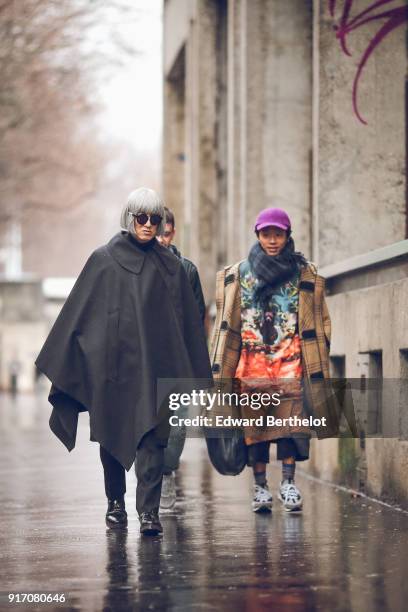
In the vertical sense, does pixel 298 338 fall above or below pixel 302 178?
below

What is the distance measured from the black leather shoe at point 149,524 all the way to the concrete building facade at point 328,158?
1.73 metres

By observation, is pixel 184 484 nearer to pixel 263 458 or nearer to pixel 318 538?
pixel 263 458

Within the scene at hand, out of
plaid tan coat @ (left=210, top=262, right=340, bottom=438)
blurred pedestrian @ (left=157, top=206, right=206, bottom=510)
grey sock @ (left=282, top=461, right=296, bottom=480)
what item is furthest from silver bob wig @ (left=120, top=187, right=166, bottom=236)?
grey sock @ (left=282, top=461, right=296, bottom=480)

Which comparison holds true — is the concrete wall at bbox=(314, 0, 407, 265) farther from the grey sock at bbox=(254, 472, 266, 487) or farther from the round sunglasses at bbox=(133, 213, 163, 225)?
the round sunglasses at bbox=(133, 213, 163, 225)

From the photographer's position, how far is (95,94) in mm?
39594

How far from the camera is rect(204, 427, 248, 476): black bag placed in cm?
962

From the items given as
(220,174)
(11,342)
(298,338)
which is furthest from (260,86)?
(11,342)

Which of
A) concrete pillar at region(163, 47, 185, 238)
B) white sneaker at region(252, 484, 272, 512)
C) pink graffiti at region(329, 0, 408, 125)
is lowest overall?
white sneaker at region(252, 484, 272, 512)

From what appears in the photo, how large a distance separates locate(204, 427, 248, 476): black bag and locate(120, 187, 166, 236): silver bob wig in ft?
5.05

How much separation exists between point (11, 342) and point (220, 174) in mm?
24130

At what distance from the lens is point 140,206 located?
8711mm

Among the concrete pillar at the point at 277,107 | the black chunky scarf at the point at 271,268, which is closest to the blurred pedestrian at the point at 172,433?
the black chunky scarf at the point at 271,268

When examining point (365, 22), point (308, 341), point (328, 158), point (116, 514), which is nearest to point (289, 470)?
point (308, 341)

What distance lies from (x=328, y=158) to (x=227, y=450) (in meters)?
4.02
